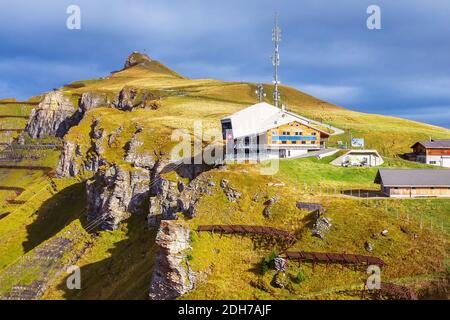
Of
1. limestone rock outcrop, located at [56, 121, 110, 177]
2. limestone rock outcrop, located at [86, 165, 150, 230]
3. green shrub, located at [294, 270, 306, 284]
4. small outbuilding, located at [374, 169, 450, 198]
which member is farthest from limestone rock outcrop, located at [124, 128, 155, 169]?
green shrub, located at [294, 270, 306, 284]

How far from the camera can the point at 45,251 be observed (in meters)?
132

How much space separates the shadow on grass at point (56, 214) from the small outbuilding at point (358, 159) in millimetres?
80761

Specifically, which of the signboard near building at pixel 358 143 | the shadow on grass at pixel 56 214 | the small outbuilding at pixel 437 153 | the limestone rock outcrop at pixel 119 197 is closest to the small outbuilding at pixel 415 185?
the small outbuilding at pixel 437 153

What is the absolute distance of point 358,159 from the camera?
10512 cm

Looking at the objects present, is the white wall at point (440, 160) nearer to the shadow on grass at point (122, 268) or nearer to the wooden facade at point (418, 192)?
the wooden facade at point (418, 192)

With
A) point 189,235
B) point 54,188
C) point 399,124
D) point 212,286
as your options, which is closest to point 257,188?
point 189,235

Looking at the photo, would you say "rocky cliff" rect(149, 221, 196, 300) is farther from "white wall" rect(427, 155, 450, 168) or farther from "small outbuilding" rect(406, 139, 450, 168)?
"white wall" rect(427, 155, 450, 168)

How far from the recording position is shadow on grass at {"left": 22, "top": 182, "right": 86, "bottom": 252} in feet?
512

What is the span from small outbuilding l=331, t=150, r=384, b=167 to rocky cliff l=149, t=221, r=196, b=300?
4308 cm

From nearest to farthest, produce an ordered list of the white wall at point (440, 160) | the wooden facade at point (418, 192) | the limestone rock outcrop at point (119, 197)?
1. the wooden facade at point (418, 192)
2. the white wall at point (440, 160)
3. the limestone rock outcrop at point (119, 197)

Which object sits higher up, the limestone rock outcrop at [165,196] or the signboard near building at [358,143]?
the signboard near building at [358,143]

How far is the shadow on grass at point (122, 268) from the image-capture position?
301 feet
